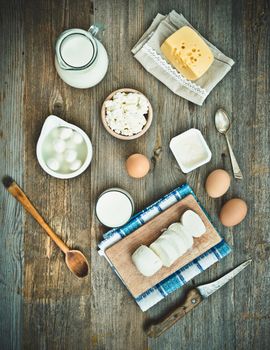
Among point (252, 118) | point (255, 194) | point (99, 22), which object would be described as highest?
point (99, 22)

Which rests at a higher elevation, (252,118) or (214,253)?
(252,118)

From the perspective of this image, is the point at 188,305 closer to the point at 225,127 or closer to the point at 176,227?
the point at 176,227

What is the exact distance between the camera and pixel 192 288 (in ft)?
3.65

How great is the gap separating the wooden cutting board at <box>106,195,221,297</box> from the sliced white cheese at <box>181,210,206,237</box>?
0.09 ft

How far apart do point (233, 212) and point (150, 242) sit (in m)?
0.21

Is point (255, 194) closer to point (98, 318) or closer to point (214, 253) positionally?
point (214, 253)

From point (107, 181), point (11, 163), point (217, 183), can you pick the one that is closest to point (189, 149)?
point (217, 183)

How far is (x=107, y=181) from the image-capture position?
3.65 ft

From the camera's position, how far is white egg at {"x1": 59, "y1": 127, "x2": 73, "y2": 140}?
105 centimetres

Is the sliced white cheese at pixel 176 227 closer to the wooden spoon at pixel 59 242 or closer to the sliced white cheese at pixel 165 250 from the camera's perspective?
the sliced white cheese at pixel 165 250

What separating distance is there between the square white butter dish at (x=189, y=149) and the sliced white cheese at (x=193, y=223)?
11 cm

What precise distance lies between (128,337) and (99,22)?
772mm

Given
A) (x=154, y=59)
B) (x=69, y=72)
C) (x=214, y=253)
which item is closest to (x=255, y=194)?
(x=214, y=253)

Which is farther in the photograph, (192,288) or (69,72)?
(192,288)
